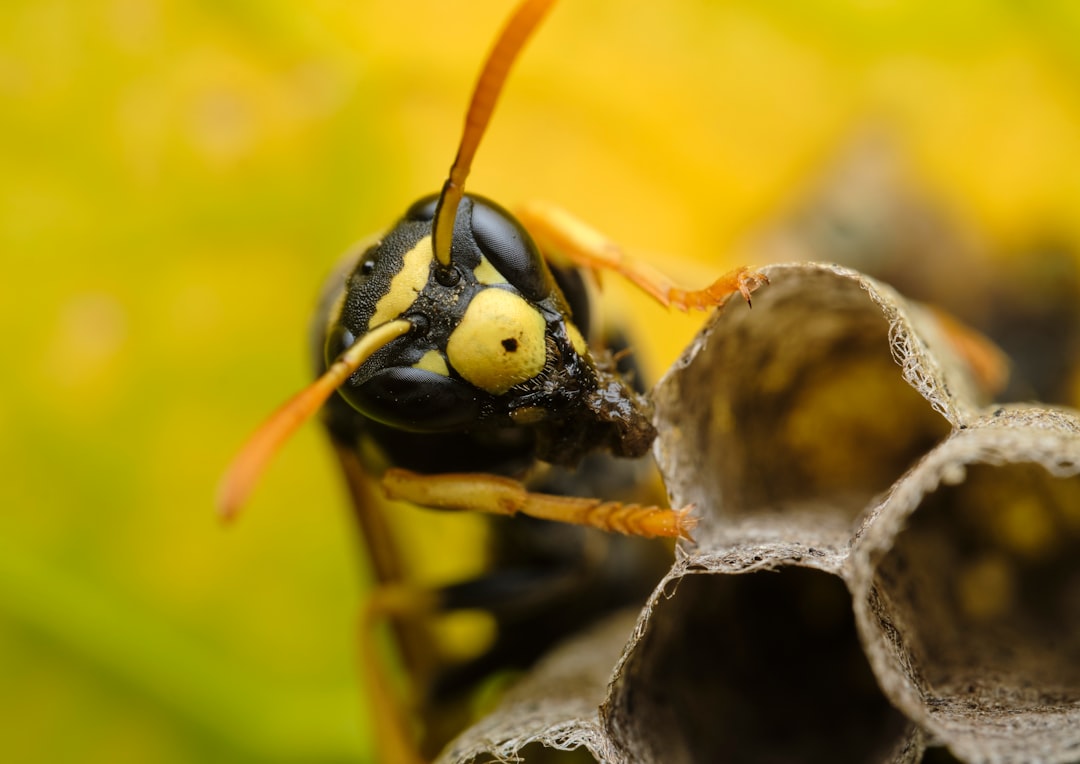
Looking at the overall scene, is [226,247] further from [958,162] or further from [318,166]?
[958,162]

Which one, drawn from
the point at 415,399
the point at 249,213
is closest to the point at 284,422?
the point at 415,399

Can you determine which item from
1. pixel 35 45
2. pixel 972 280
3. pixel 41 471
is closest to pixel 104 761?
pixel 41 471

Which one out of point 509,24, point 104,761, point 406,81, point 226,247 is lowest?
point 104,761

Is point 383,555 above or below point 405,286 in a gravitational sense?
below

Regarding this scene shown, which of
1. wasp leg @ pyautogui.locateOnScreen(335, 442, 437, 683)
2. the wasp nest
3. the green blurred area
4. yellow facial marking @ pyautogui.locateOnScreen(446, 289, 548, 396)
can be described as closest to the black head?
yellow facial marking @ pyautogui.locateOnScreen(446, 289, 548, 396)

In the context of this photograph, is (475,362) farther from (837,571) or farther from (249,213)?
(249,213)

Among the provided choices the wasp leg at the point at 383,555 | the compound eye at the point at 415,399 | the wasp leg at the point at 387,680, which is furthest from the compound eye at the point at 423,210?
the wasp leg at the point at 387,680

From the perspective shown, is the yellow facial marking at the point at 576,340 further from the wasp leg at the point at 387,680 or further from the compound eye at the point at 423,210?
the wasp leg at the point at 387,680
